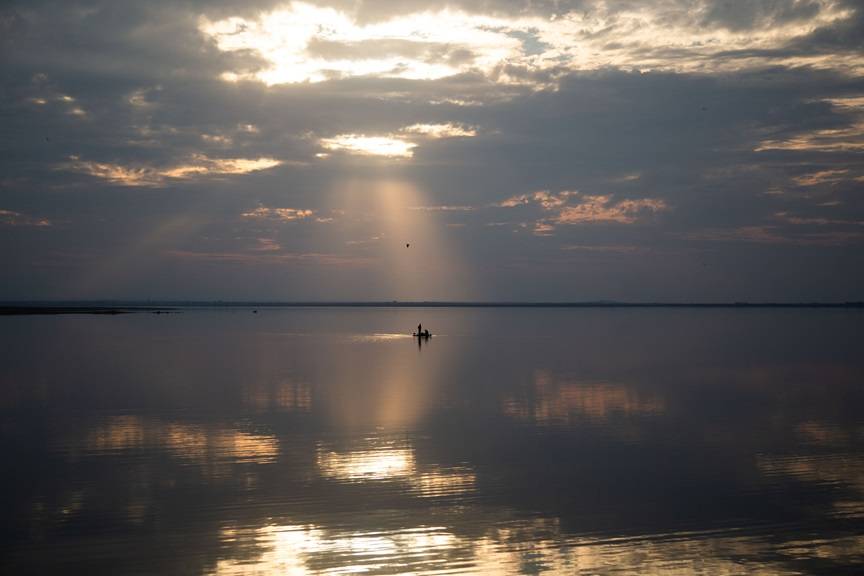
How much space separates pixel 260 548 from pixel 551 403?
20456 millimetres

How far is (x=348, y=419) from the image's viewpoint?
28656 mm

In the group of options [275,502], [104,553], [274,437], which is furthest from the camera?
[274,437]

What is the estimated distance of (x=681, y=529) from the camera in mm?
15672

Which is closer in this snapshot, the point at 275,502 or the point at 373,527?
the point at 373,527

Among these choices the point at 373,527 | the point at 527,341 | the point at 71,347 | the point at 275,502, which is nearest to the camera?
the point at 373,527

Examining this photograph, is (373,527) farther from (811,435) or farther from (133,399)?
(133,399)

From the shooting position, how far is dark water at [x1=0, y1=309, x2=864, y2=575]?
556 inches

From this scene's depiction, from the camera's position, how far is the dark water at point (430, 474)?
14.1 m

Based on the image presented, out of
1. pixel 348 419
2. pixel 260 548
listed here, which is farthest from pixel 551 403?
pixel 260 548

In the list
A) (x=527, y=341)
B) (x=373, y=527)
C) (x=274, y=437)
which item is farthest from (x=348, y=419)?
(x=527, y=341)

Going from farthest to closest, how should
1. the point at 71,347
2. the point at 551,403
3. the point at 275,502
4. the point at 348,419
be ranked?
the point at 71,347 → the point at 551,403 → the point at 348,419 → the point at 275,502

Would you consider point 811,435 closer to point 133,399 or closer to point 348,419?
point 348,419

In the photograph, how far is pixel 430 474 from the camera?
20.1 meters

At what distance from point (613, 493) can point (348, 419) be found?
12563mm
